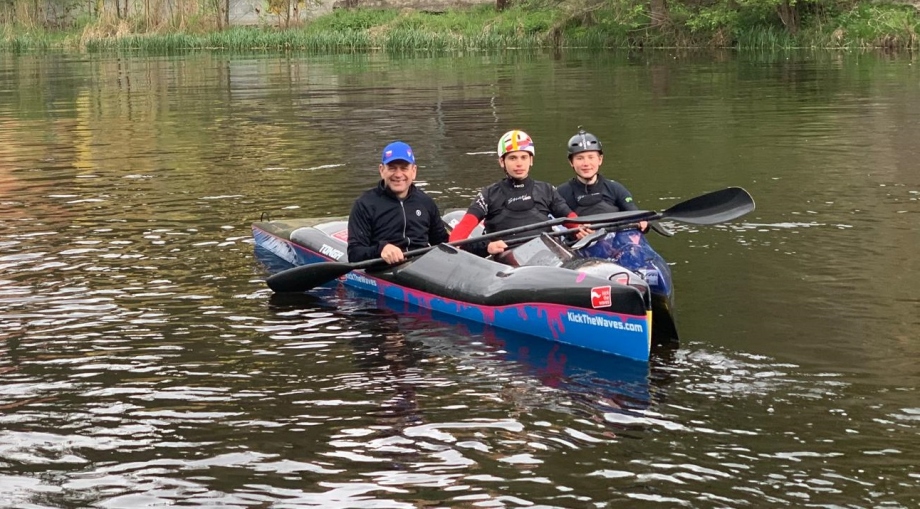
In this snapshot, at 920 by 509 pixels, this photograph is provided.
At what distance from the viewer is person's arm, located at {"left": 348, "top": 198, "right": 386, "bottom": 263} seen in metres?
10.6

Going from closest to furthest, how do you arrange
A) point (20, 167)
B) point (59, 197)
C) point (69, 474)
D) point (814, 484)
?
point (814, 484)
point (69, 474)
point (59, 197)
point (20, 167)

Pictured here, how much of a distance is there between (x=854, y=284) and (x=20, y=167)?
13382 millimetres

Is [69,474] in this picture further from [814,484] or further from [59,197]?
[59,197]

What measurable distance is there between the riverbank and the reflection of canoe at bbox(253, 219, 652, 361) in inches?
1276

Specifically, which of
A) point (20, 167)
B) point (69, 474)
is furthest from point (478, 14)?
point (69, 474)

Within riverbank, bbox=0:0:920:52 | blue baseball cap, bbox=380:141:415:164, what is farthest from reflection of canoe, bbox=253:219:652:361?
riverbank, bbox=0:0:920:52

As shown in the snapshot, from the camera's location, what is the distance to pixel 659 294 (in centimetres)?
920

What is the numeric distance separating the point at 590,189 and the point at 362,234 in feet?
6.36

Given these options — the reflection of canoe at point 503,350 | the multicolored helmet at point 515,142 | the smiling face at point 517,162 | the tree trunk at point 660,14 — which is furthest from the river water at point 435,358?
the tree trunk at point 660,14

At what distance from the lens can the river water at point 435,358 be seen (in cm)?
642

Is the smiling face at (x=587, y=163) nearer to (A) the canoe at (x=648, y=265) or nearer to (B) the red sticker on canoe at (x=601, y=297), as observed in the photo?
(A) the canoe at (x=648, y=265)

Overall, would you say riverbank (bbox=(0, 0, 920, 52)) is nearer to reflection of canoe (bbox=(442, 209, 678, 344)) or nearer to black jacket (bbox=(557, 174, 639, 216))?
black jacket (bbox=(557, 174, 639, 216))

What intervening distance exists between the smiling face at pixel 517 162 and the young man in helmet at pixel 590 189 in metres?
0.48

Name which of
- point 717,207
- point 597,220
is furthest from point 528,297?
point 717,207
